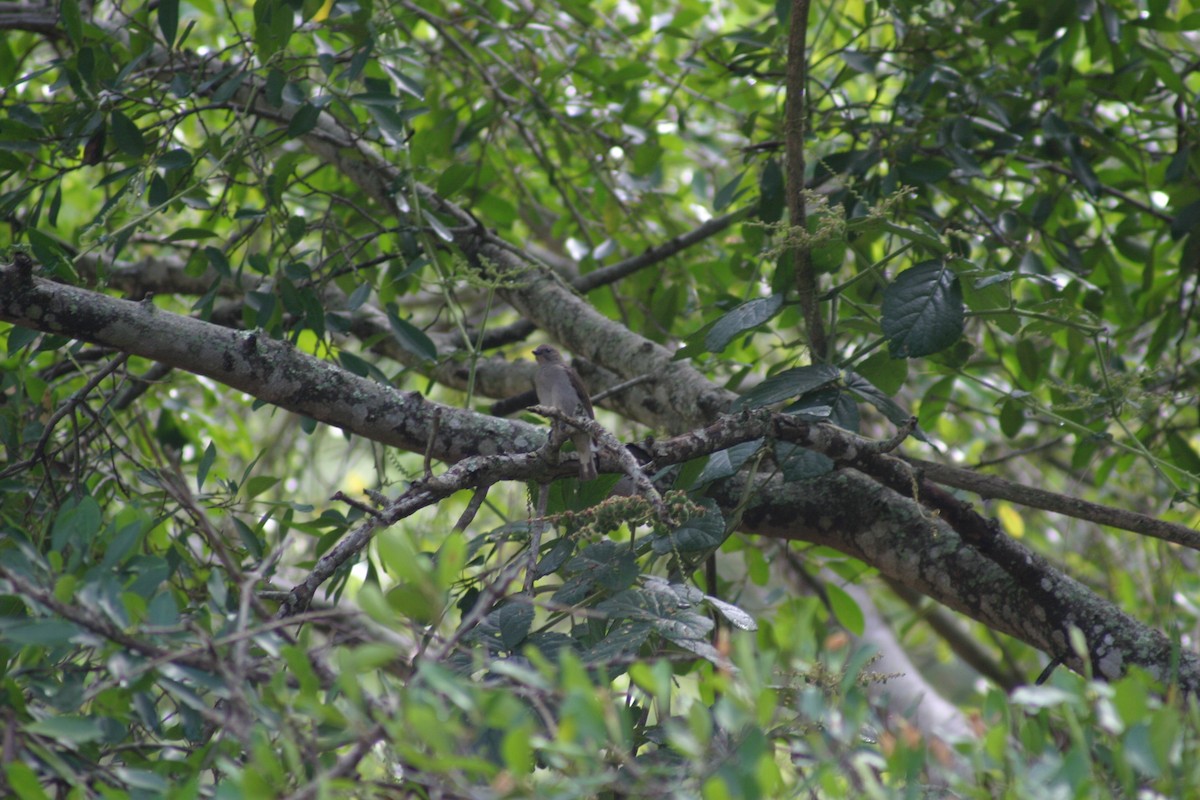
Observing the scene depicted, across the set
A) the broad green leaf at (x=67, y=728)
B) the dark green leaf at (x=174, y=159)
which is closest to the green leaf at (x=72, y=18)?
the dark green leaf at (x=174, y=159)

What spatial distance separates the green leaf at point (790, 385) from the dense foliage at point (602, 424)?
23mm

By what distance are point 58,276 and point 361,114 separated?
1585 millimetres

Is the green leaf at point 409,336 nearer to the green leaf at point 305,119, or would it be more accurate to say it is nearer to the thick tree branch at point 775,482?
the thick tree branch at point 775,482

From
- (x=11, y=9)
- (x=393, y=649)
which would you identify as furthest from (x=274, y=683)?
(x=11, y=9)

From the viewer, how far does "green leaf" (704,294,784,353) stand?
2.29 metres

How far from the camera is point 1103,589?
507 cm

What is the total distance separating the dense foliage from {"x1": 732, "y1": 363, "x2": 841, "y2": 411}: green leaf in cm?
2

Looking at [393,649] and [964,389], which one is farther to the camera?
[964,389]

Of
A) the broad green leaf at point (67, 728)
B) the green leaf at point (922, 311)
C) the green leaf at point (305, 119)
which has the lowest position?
the broad green leaf at point (67, 728)

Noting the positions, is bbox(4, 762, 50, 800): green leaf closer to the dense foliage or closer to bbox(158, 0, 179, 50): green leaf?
the dense foliage

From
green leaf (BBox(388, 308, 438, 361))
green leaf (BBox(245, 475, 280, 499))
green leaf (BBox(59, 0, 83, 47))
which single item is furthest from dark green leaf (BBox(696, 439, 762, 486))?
green leaf (BBox(59, 0, 83, 47))

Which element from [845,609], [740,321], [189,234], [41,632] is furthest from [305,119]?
[845,609]

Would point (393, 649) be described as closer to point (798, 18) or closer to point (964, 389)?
point (798, 18)

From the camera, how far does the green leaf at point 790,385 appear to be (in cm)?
229
